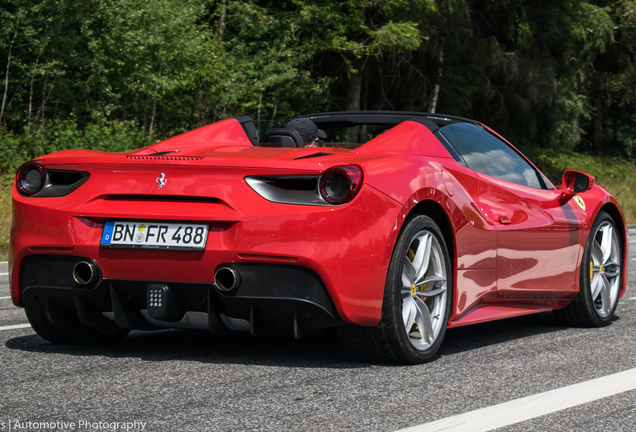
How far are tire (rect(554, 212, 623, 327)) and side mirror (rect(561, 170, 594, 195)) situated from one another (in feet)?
1.17

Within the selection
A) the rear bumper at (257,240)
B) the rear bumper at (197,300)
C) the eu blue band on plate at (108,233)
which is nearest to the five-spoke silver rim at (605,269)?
the rear bumper at (257,240)

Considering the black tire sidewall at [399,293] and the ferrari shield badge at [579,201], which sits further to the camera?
the ferrari shield badge at [579,201]

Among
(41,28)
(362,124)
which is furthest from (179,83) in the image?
(362,124)

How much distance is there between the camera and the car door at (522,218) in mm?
4969

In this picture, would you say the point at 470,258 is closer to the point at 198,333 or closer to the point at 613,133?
the point at 198,333

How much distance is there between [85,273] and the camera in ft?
13.1

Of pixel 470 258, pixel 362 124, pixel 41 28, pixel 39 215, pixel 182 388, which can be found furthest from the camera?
pixel 41 28

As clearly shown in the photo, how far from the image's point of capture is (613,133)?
50531mm

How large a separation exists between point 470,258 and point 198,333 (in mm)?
1754

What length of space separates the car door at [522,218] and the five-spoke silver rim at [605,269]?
0.36 meters

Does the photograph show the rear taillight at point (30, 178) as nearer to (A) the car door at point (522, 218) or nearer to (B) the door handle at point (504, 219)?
(A) the car door at point (522, 218)

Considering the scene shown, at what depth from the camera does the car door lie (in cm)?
497

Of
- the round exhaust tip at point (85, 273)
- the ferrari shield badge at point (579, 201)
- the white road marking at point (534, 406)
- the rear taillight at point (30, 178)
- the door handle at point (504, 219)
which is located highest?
the rear taillight at point (30, 178)

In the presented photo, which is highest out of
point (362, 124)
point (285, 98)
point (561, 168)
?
point (362, 124)
